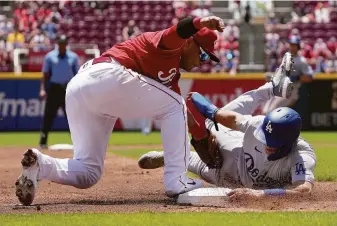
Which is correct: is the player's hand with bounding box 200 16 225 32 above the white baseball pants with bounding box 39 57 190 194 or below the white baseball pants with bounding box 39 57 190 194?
above

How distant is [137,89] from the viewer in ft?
22.4

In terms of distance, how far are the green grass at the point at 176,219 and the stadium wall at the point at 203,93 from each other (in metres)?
16.5

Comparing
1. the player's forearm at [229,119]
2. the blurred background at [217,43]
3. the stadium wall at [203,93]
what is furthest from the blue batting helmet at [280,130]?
the stadium wall at [203,93]

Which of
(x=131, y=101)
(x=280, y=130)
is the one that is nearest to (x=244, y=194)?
(x=280, y=130)

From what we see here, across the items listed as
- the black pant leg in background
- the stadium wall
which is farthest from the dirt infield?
the stadium wall

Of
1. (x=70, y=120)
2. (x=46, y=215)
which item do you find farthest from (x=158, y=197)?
(x=46, y=215)

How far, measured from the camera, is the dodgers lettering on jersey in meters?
7.12

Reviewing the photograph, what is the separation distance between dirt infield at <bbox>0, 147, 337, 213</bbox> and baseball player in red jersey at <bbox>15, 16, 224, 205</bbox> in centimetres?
25

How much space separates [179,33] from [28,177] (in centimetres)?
167

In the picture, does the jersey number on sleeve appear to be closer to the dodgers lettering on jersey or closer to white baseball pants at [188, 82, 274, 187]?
the dodgers lettering on jersey

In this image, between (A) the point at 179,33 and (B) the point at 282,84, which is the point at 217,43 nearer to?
(B) the point at 282,84

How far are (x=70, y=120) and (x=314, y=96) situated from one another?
16.7 m

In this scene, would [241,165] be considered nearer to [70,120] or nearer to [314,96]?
[70,120]

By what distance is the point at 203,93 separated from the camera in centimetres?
2323
